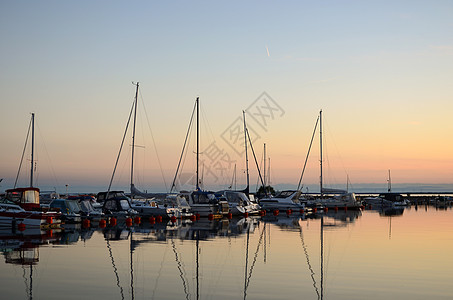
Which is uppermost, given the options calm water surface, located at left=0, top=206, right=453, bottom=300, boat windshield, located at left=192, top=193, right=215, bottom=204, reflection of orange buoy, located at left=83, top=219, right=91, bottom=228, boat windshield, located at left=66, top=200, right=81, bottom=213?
boat windshield, located at left=192, top=193, right=215, bottom=204

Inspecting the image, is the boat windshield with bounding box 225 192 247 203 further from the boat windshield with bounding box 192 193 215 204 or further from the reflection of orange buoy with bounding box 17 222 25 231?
the reflection of orange buoy with bounding box 17 222 25 231

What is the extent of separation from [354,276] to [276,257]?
5.28 m

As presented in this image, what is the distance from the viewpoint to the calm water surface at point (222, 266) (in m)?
16.7

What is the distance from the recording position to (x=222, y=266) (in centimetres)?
2169

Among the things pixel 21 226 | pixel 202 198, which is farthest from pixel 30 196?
pixel 202 198

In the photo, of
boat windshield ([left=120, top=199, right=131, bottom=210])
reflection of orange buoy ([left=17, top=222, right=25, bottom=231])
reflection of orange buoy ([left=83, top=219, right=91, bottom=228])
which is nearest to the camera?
reflection of orange buoy ([left=17, top=222, right=25, bottom=231])

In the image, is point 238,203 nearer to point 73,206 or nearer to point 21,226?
point 73,206

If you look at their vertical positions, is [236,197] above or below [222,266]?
above

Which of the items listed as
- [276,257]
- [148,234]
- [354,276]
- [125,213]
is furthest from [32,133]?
[354,276]

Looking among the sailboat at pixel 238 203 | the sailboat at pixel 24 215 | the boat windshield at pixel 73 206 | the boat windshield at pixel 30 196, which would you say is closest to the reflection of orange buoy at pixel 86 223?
the sailboat at pixel 24 215

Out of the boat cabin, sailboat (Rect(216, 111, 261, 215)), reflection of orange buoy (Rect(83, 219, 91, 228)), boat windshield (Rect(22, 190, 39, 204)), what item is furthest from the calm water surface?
sailboat (Rect(216, 111, 261, 215))

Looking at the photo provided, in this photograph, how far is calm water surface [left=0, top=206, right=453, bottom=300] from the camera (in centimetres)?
1666

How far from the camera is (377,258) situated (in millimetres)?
24438

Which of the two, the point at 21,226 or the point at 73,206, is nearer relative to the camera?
the point at 21,226
